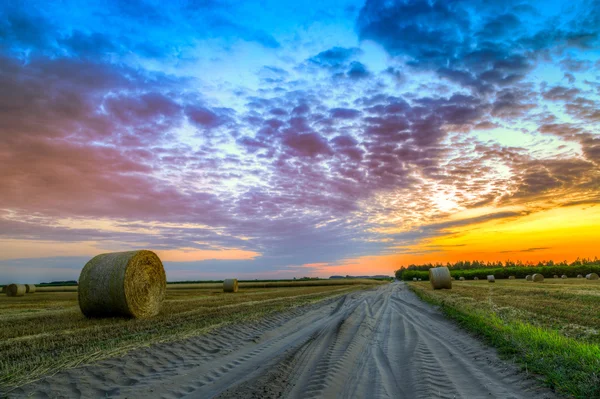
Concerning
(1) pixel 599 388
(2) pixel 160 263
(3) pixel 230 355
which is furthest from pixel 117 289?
(1) pixel 599 388

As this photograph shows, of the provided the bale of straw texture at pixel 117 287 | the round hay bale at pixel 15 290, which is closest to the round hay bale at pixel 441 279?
the bale of straw texture at pixel 117 287

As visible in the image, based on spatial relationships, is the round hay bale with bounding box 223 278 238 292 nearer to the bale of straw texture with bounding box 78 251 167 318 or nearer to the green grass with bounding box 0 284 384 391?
the bale of straw texture with bounding box 78 251 167 318

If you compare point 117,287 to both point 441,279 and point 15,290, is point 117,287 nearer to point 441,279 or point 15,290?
point 15,290

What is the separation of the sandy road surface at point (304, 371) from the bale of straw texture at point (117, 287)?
222 inches

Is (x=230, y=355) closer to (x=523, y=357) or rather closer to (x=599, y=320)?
(x=523, y=357)

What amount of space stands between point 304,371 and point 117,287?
9.57 meters

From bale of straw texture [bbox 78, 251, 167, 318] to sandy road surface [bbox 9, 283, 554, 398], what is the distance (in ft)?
18.5

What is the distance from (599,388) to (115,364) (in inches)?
270

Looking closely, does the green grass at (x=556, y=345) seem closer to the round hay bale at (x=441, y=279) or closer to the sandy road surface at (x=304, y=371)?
the sandy road surface at (x=304, y=371)

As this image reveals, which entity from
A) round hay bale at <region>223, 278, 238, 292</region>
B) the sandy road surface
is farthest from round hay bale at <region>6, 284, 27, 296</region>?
the sandy road surface

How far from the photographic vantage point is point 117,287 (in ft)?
43.2

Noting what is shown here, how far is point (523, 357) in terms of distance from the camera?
6383 millimetres

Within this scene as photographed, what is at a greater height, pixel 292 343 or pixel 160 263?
pixel 160 263

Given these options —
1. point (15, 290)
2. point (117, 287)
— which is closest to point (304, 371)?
point (117, 287)
